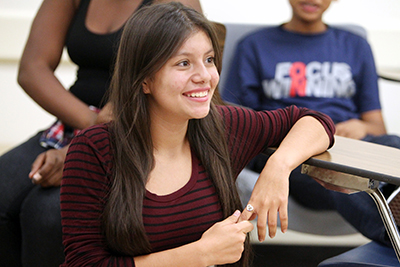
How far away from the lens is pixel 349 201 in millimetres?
1416

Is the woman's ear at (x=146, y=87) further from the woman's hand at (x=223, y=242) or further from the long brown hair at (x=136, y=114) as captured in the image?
the woman's hand at (x=223, y=242)

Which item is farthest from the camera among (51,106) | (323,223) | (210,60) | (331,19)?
(331,19)

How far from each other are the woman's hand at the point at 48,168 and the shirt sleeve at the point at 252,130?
51 centimetres

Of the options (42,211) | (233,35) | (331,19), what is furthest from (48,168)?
(331,19)

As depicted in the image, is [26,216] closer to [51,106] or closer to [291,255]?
[51,106]

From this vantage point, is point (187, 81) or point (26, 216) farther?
point (26, 216)

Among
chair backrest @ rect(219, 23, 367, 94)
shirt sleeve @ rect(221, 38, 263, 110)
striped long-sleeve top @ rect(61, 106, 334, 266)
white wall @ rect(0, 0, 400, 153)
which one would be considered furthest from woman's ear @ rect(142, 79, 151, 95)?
white wall @ rect(0, 0, 400, 153)

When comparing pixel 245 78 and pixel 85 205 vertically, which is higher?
pixel 85 205

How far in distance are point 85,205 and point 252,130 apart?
0.43 meters

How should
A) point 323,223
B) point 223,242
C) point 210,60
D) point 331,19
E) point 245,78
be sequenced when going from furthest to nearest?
1. point 331,19
2. point 245,78
3. point 323,223
4. point 210,60
5. point 223,242

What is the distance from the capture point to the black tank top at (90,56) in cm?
147

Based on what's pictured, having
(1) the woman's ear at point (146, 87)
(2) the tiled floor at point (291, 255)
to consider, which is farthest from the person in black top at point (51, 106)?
(2) the tiled floor at point (291, 255)

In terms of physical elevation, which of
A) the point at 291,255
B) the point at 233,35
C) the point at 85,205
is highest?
the point at 85,205

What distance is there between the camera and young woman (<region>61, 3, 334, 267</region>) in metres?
0.97
